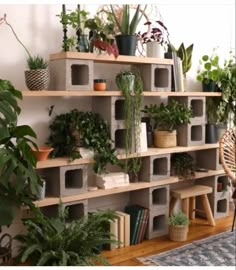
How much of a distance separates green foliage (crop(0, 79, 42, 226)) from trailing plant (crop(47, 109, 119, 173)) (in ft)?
1.66

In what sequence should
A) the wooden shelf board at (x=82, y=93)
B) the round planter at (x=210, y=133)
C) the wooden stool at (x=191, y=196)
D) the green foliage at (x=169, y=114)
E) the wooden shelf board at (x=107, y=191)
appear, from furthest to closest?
the round planter at (x=210, y=133), the wooden stool at (x=191, y=196), the green foliage at (x=169, y=114), the wooden shelf board at (x=107, y=191), the wooden shelf board at (x=82, y=93)

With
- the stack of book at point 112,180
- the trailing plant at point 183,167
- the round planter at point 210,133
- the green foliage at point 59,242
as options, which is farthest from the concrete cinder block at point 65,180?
the round planter at point 210,133

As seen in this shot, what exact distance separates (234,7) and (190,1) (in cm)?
→ 58

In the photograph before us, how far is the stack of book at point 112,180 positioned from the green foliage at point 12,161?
68 cm

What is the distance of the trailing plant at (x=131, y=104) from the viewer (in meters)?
2.95

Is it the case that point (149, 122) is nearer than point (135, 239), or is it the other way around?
A: point (135, 239)

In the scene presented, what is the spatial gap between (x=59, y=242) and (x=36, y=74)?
1.14 m

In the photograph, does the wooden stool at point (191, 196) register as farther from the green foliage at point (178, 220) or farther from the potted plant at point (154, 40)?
the potted plant at point (154, 40)

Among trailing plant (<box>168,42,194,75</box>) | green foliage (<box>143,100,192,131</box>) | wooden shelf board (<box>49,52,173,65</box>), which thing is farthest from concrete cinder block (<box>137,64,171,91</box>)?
trailing plant (<box>168,42,194,75</box>)

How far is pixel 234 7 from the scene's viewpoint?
154 inches

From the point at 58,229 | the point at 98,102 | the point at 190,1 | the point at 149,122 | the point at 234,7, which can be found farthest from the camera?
the point at 234,7

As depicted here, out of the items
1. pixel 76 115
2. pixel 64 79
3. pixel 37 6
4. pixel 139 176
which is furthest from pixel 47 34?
pixel 139 176

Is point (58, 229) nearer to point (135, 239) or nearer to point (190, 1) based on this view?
point (135, 239)

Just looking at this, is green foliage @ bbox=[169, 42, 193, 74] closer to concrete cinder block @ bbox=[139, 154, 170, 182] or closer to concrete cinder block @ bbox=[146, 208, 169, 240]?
concrete cinder block @ bbox=[139, 154, 170, 182]
